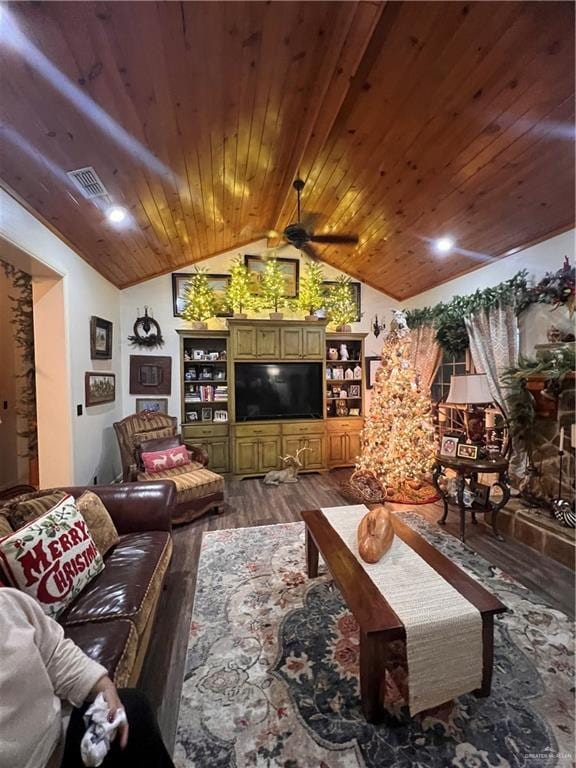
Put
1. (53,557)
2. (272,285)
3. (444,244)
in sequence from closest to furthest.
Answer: (53,557)
(444,244)
(272,285)

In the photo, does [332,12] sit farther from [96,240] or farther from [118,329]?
[118,329]

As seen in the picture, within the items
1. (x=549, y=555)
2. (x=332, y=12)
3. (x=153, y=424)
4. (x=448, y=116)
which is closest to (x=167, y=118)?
(x=332, y=12)

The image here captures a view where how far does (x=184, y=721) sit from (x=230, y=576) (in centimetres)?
100

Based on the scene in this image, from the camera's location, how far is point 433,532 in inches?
119

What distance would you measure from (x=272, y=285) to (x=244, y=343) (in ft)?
2.99

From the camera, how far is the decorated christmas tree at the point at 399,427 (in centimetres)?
392

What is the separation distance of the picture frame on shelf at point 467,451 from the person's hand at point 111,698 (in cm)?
296

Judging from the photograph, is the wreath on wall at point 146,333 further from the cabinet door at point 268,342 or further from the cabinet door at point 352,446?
the cabinet door at point 352,446

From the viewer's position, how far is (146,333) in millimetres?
4820

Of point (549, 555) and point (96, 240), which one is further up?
point (96, 240)

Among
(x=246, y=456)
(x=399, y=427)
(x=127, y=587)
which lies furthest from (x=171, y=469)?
(x=399, y=427)

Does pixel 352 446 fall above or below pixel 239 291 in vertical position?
below

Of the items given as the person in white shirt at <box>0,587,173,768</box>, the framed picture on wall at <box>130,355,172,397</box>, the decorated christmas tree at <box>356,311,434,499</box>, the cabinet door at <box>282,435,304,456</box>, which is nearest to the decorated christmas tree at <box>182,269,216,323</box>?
the framed picture on wall at <box>130,355,172,397</box>

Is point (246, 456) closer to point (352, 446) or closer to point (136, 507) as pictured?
point (352, 446)
